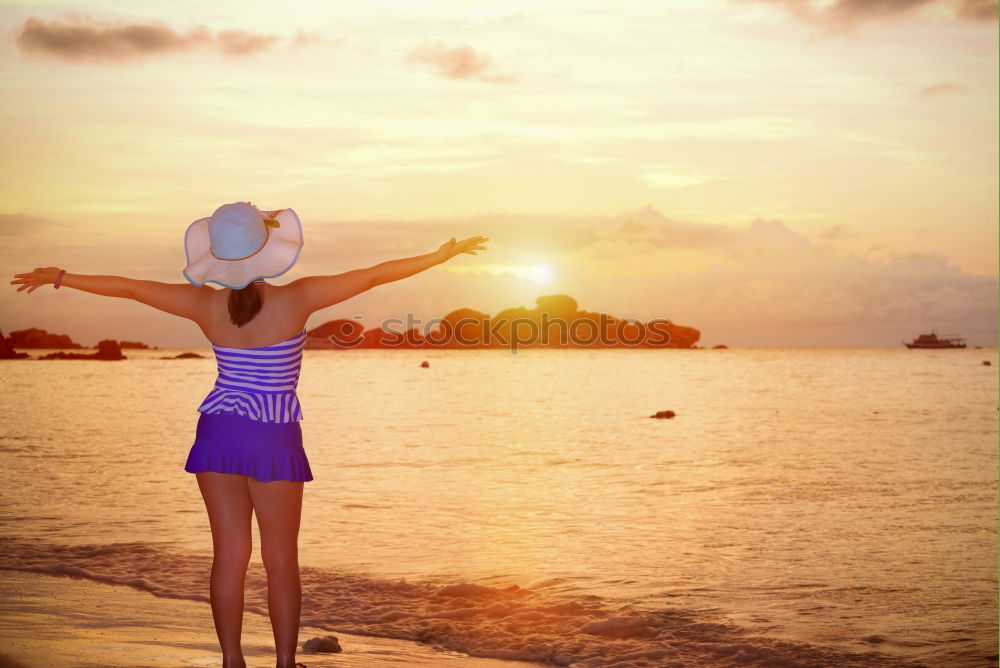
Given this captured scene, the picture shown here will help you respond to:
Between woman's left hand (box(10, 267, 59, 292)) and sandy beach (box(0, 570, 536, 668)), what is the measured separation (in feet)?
6.76

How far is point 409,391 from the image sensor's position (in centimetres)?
5453

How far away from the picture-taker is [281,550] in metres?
4.42

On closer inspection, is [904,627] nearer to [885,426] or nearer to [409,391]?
[885,426]

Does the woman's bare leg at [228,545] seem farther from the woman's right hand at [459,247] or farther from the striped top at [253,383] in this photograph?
the woman's right hand at [459,247]

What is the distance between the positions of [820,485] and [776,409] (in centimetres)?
2386

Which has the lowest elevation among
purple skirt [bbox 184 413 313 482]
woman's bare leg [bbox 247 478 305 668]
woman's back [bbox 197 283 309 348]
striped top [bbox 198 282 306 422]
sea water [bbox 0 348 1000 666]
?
sea water [bbox 0 348 1000 666]

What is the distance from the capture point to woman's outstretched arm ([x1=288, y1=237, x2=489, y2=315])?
4.22 meters

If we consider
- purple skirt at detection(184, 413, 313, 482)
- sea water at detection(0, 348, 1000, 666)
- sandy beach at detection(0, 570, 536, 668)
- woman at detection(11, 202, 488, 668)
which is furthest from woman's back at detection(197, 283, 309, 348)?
sea water at detection(0, 348, 1000, 666)

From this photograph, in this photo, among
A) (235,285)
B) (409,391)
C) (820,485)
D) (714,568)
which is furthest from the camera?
(409,391)

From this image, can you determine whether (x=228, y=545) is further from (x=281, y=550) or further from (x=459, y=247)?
(x=459, y=247)

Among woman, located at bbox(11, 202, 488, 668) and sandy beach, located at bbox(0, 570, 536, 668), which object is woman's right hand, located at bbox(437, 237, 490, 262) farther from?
sandy beach, located at bbox(0, 570, 536, 668)

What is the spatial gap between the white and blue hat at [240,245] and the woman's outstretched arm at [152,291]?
64 millimetres

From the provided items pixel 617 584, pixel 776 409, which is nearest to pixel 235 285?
pixel 617 584

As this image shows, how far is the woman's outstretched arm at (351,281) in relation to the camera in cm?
422
